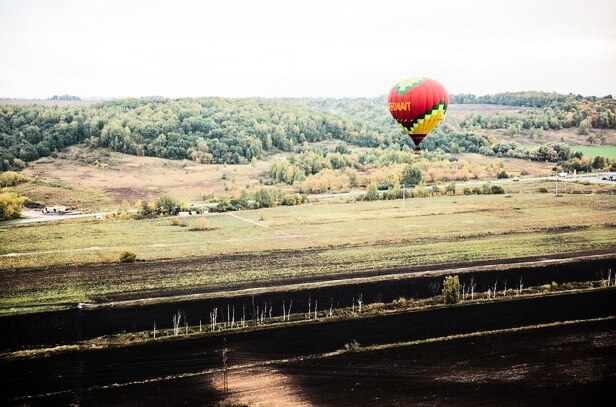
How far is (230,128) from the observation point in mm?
115438

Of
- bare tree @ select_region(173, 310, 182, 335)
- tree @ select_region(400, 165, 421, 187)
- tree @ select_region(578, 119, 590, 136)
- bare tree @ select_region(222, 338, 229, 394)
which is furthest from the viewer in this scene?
tree @ select_region(578, 119, 590, 136)

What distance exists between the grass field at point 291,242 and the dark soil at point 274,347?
9.47m

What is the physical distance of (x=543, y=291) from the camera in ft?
126

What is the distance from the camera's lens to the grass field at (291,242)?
42.9 meters

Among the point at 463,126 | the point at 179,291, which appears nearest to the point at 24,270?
the point at 179,291

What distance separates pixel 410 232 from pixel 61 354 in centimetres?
3265

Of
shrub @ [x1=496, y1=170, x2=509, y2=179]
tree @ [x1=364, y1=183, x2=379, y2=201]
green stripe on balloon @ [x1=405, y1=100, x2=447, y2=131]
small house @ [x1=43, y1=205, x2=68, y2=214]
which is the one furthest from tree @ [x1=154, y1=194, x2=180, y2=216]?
shrub @ [x1=496, y1=170, x2=509, y2=179]

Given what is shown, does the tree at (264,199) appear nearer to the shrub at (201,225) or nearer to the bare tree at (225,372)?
the shrub at (201,225)

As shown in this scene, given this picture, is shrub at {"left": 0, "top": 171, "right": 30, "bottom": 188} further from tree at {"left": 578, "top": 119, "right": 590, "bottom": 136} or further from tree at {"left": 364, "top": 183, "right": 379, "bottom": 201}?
tree at {"left": 578, "top": 119, "right": 590, "bottom": 136}

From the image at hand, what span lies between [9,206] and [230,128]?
53646mm

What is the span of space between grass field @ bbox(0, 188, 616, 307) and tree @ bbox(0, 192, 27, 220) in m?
5.71

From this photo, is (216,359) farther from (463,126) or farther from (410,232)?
(463,126)

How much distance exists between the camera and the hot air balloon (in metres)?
45.8

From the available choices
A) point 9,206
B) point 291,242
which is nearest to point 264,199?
point 291,242
